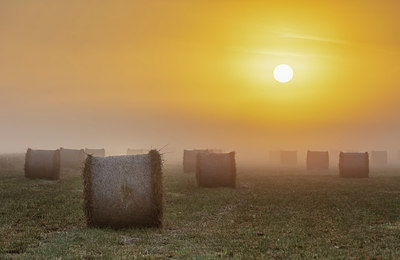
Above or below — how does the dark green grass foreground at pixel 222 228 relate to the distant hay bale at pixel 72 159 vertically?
below

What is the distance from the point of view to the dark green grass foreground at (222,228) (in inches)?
540

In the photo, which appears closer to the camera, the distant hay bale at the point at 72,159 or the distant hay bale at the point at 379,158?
the distant hay bale at the point at 72,159

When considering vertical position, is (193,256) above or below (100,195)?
below

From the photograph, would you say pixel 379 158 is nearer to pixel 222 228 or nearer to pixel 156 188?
pixel 222 228

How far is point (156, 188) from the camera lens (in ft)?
59.8

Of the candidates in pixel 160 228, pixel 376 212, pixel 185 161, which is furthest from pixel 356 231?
pixel 185 161

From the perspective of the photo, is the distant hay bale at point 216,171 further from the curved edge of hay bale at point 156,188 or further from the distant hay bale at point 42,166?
the curved edge of hay bale at point 156,188

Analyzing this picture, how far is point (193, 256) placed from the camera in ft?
42.2

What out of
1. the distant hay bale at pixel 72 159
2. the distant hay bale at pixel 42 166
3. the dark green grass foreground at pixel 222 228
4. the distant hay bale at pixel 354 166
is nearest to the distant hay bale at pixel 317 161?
the distant hay bale at pixel 354 166

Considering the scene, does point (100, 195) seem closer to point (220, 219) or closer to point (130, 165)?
point (130, 165)

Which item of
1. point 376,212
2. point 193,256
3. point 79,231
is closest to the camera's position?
point 193,256

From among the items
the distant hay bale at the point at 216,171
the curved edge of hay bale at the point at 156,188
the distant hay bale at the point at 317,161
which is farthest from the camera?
the distant hay bale at the point at 317,161

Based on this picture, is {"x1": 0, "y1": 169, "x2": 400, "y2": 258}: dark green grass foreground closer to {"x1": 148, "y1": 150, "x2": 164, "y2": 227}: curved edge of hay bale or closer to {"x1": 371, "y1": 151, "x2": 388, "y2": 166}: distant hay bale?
{"x1": 148, "y1": 150, "x2": 164, "y2": 227}: curved edge of hay bale

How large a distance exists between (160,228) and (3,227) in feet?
18.0
